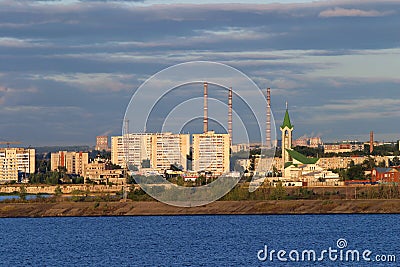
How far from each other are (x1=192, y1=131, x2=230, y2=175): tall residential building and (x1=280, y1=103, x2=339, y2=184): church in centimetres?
561

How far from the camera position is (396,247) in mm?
40969

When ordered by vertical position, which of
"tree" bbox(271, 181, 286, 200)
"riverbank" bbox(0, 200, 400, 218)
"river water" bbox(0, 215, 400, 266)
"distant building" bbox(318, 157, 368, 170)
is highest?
"distant building" bbox(318, 157, 368, 170)

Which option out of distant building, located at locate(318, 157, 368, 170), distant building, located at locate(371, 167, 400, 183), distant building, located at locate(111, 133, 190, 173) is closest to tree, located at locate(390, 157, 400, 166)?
distant building, located at locate(318, 157, 368, 170)

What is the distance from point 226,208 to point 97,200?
31.7 ft

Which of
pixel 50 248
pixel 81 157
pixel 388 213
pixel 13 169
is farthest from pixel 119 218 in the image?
pixel 81 157

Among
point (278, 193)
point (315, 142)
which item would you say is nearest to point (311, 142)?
point (315, 142)

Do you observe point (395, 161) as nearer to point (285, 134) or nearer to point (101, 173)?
point (285, 134)

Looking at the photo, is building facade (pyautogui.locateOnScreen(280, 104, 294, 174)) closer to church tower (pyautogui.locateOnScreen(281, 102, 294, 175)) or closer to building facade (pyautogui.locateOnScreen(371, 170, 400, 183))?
church tower (pyautogui.locateOnScreen(281, 102, 294, 175))

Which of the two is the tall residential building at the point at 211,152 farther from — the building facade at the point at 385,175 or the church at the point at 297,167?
the building facade at the point at 385,175

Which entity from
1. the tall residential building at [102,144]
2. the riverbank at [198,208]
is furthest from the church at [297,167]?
the tall residential building at [102,144]

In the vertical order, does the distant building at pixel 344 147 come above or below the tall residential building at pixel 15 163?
above

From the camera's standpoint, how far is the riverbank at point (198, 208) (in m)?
67.3

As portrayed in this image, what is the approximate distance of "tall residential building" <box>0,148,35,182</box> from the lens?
122812 mm

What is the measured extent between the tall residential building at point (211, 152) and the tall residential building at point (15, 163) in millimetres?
25244
